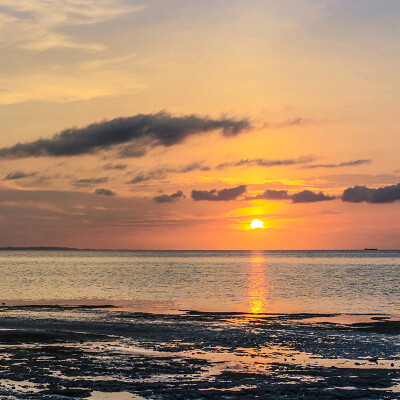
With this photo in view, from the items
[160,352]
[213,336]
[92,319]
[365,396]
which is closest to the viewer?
[365,396]

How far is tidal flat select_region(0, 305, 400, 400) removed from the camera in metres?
20.9

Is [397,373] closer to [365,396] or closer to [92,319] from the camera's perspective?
[365,396]

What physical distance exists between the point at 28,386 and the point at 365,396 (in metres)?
11.9

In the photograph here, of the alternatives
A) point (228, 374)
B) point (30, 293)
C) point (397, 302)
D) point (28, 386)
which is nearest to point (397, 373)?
point (228, 374)

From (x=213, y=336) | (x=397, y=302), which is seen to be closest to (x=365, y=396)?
(x=213, y=336)

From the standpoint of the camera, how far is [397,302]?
217ft

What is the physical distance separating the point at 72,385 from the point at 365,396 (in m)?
10.4

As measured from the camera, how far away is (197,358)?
90.7 feet

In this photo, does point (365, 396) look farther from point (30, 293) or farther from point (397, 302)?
point (30, 293)

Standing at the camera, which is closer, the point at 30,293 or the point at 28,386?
the point at 28,386

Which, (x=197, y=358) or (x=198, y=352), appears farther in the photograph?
(x=198, y=352)

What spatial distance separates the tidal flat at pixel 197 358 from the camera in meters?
20.9

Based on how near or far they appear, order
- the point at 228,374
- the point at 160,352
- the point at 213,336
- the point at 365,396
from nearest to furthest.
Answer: the point at 365,396 → the point at 228,374 → the point at 160,352 → the point at 213,336

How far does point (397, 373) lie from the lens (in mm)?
24219
